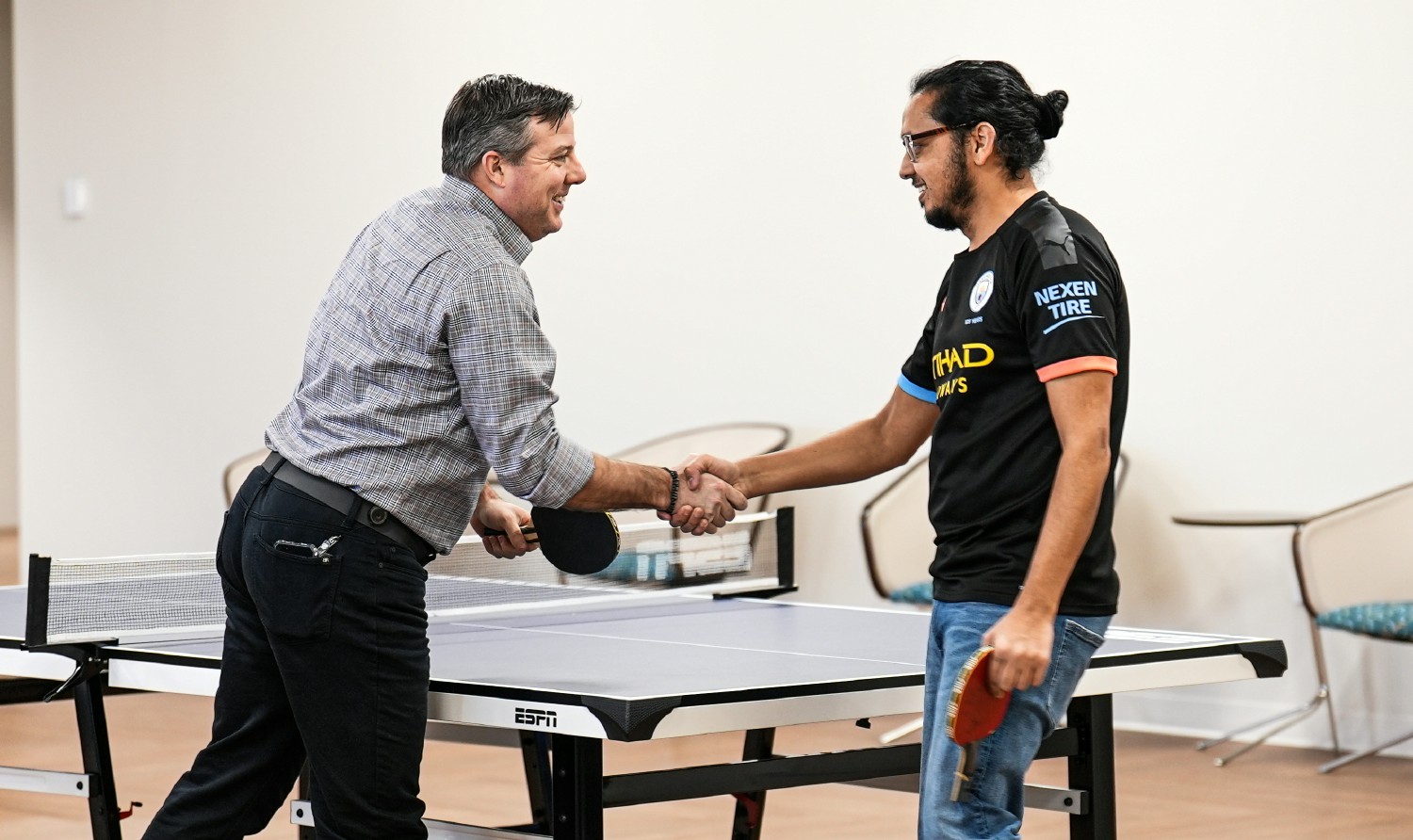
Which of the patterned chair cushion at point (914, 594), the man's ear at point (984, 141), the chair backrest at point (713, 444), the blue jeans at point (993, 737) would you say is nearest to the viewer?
the blue jeans at point (993, 737)

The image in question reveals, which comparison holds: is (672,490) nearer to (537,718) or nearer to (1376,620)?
(537,718)

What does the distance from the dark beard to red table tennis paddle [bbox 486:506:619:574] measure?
0.78 m

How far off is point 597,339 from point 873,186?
148cm

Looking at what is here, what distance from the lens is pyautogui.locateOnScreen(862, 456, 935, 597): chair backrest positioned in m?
6.35

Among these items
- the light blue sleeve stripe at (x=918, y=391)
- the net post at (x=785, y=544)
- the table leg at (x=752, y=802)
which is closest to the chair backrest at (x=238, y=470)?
the net post at (x=785, y=544)

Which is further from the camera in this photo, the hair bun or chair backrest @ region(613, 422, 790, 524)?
chair backrest @ region(613, 422, 790, 524)

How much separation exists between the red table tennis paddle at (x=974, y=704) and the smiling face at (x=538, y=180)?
1.01 metres

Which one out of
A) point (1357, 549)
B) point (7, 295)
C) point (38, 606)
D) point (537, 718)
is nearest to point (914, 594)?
point (1357, 549)

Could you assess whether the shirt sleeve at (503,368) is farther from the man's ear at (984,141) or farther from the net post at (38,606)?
the net post at (38,606)

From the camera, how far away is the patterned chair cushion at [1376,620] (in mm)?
5098

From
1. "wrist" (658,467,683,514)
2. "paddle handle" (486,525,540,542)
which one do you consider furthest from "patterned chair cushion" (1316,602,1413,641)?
"paddle handle" (486,525,540,542)

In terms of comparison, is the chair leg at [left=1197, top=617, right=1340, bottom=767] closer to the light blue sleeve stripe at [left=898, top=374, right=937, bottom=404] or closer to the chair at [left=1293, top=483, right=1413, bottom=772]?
the chair at [left=1293, top=483, right=1413, bottom=772]

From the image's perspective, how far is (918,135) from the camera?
247 cm

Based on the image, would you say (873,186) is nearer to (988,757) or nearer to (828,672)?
(828,672)
